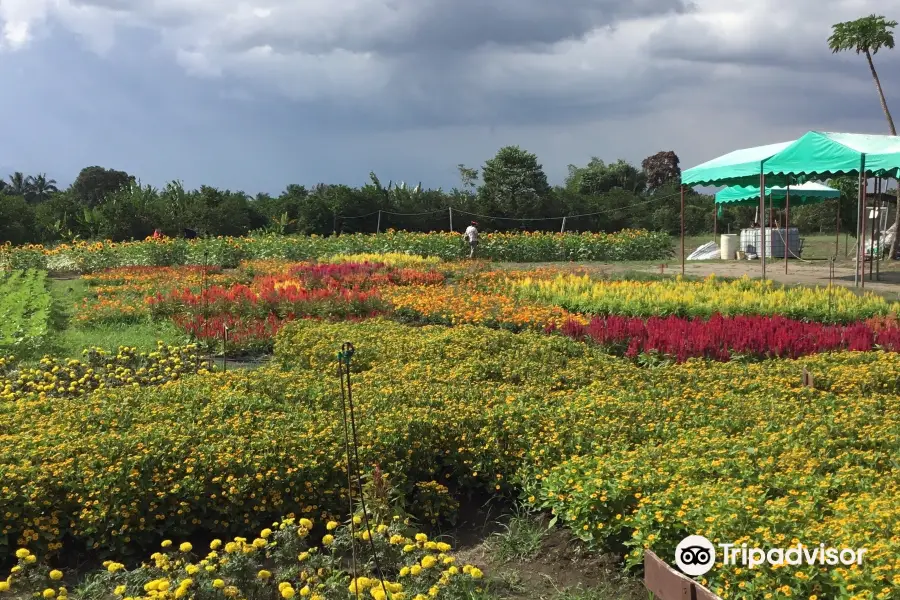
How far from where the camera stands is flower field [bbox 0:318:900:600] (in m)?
3.56

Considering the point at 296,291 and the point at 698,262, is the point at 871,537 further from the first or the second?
the point at 698,262

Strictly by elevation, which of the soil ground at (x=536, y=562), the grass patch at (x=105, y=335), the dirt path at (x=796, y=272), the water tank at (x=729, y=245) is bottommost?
the soil ground at (x=536, y=562)

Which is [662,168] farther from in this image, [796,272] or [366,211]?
[796,272]

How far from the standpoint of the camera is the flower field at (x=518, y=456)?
3562mm

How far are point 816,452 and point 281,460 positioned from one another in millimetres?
3273

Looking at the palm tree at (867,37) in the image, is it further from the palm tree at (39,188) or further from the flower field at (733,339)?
the palm tree at (39,188)

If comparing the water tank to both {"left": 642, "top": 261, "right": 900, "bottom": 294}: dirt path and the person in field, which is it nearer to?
{"left": 642, "top": 261, "right": 900, "bottom": 294}: dirt path

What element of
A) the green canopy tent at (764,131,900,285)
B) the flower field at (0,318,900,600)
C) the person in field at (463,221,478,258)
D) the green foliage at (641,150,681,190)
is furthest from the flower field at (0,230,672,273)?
the green foliage at (641,150,681,190)

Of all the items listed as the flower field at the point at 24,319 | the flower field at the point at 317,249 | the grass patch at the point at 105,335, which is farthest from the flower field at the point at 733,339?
the flower field at the point at 317,249

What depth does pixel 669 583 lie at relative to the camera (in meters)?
2.94

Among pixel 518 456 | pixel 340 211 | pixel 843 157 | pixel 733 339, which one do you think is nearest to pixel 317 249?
pixel 340 211

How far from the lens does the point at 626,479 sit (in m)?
3.93

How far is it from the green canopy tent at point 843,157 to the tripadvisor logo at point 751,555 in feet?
39.8

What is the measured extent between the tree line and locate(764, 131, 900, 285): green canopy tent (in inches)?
607
